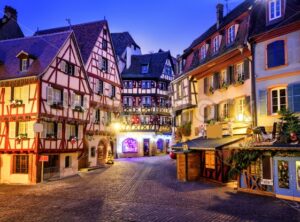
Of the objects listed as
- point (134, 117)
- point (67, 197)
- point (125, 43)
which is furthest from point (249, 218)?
point (125, 43)

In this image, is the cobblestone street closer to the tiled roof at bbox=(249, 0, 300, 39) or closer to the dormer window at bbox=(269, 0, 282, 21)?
the tiled roof at bbox=(249, 0, 300, 39)

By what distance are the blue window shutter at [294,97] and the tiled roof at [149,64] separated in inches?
1282

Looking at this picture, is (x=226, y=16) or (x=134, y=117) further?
(x=134, y=117)

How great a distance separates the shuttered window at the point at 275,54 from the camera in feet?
56.9

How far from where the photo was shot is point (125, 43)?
50.6 meters

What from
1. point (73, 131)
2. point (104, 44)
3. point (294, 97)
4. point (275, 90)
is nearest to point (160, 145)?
point (104, 44)

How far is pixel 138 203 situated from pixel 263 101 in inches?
348

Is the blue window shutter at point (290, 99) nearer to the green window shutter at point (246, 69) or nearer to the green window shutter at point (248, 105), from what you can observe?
the green window shutter at point (248, 105)

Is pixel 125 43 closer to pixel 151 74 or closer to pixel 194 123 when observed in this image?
pixel 151 74

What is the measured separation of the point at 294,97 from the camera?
1642cm

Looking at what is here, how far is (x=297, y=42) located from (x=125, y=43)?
36363 mm

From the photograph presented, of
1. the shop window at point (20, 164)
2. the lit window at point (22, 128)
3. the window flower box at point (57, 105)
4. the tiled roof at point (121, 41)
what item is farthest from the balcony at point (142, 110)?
the shop window at point (20, 164)

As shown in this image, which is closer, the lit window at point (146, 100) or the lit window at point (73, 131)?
the lit window at point (73, 131)

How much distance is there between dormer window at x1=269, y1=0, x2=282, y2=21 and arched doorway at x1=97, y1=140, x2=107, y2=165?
69.6 ft
